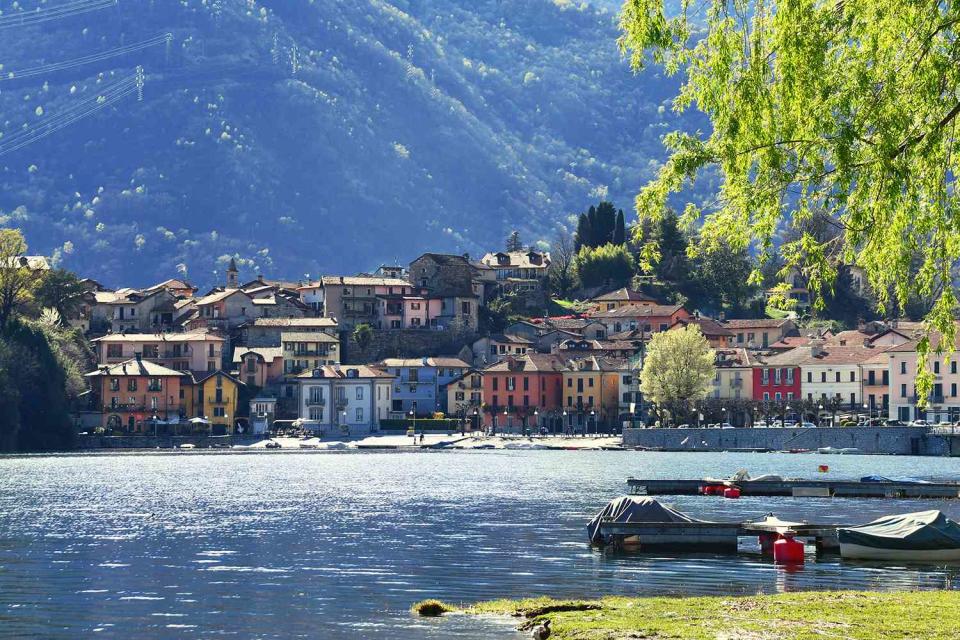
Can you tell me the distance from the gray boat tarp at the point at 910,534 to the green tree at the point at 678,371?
99776mm

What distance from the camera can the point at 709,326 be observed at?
17400cm

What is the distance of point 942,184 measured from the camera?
75.0ft

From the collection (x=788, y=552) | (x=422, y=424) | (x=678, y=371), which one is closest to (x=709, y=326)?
(x=678, y=371)

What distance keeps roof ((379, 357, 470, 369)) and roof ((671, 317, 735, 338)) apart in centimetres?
2621

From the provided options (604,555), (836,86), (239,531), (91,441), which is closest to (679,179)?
(836,86)

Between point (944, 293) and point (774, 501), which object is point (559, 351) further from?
point (944, 293)

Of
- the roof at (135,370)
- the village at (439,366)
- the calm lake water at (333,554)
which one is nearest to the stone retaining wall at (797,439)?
the village at (439,366)

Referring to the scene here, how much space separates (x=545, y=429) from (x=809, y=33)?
13831 cm

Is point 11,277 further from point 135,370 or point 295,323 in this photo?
point 295,323

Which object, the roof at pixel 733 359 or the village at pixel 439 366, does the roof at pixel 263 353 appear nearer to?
the village at pixel 439 366

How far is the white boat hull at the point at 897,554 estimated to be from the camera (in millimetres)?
42438

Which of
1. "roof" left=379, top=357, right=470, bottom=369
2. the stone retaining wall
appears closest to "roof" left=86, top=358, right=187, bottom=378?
"roof" left=379, top=357, right=470, bottom=369

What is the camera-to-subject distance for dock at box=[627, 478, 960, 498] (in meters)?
74.9

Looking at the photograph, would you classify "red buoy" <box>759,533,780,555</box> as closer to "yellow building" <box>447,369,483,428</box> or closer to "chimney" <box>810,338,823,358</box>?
"chimney" <box>810,338,823,358</box>
